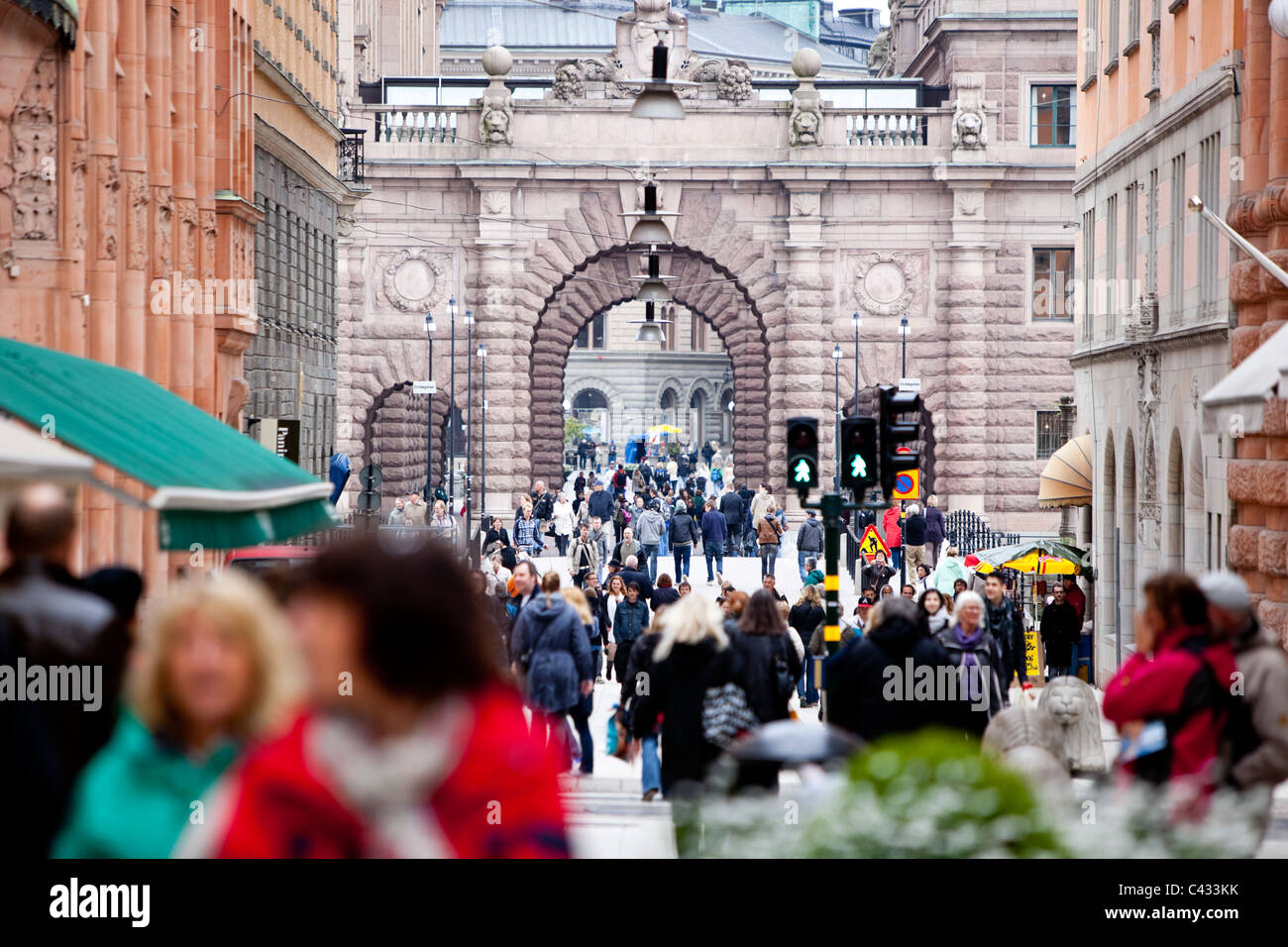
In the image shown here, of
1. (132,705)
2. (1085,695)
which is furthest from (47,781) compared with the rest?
(1085,695)

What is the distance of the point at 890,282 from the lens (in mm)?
46938

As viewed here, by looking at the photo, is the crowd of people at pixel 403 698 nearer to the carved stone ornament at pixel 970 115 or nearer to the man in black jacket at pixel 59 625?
the man in black jacket at pixel 59 625

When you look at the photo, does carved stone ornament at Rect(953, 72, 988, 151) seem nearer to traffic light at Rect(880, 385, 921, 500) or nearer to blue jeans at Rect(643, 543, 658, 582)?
blue jeans at Rect(643, 543, 658, 582)

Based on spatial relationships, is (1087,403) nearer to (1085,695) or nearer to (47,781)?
(1085,695)

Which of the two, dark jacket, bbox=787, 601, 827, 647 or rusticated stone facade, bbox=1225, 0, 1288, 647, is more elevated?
rusticated stone facade, bbox=1225, 0, 1288, 647

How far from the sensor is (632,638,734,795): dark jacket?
9828mm

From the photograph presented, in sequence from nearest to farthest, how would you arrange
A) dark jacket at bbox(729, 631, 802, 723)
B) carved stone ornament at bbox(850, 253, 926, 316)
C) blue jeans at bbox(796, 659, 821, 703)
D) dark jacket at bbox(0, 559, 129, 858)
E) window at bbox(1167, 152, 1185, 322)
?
dark jacket at bbox(0, 559, 129, 858)
dark jacket at bbox(729, 631, 802, 723)
blue jeans at bbox(796, 659, 821, 703)
window at bbox(1167, 152, 1185, 322)
carved stone ornament at bbox(850, 253, 926, 316)

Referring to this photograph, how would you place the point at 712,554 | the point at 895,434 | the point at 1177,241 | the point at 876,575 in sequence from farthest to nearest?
the point at 712,554
the point at 876,575
the point at 1177,241
the point at 895,434

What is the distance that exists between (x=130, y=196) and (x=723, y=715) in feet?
35.4

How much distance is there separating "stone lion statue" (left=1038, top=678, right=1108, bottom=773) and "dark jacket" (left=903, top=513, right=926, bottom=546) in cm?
2318

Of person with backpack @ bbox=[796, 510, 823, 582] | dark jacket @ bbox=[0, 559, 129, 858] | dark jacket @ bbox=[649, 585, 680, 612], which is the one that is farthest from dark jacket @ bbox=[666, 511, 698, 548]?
dark jacket @ bbox=[0, 559, 129, 858]

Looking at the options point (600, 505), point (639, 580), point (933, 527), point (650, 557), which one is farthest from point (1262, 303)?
point (600, 505)

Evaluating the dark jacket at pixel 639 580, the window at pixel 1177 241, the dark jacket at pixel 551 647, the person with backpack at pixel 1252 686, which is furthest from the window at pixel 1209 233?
the person with backpack at pixel 1252 686

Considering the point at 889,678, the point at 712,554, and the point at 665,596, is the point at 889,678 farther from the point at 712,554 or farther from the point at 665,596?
the point at 712,554
